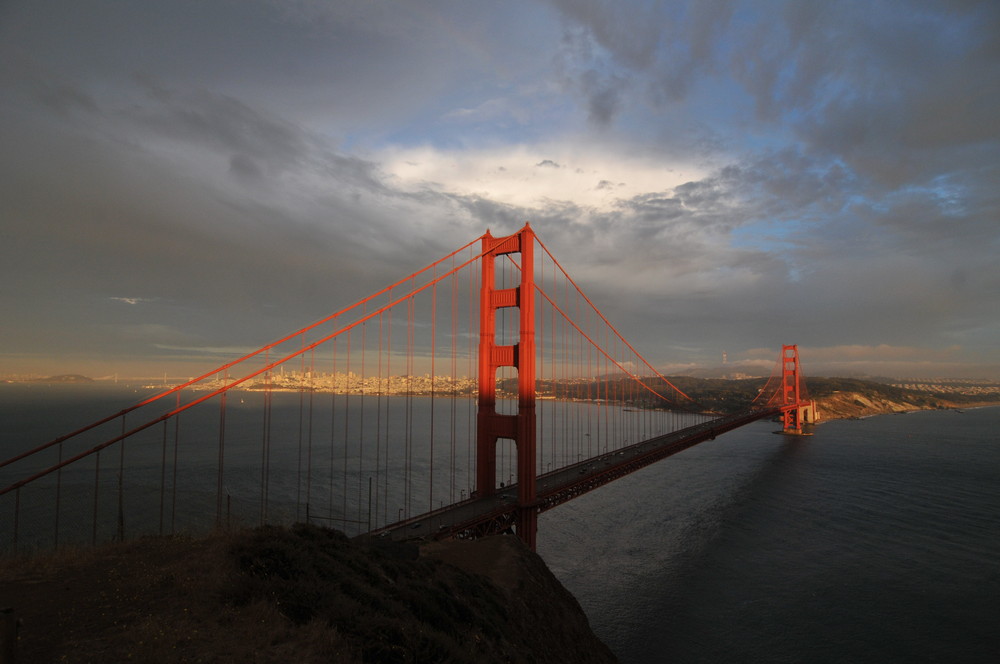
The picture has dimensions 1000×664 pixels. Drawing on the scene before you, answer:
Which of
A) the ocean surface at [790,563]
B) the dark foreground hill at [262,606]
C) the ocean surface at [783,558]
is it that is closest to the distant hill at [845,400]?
the ocean surface at [783,558]

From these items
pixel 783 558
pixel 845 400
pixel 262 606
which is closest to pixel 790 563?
pixel 783 558

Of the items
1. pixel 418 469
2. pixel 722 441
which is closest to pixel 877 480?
pixel 722 441

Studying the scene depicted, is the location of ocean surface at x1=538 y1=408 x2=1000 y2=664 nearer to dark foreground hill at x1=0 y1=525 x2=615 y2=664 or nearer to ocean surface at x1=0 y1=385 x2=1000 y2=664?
ocean surface at x1=0 y1=385 x2=1000 y2=664

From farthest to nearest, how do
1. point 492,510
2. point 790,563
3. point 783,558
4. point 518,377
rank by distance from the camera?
point 783,558
point 790,563
point 518,377
point 492,510

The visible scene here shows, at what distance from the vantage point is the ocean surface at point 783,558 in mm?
21047

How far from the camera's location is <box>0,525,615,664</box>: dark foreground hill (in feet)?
24.1

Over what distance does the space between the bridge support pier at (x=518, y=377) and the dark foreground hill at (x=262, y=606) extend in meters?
8.33

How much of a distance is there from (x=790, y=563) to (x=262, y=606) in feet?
104

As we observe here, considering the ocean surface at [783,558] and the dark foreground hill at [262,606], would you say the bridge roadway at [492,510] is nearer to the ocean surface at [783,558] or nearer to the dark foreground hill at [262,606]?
the dark foreground hill at [262,606]

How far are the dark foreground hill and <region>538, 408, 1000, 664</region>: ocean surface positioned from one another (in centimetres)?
1160

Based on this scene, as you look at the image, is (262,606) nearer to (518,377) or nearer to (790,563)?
(518,377)

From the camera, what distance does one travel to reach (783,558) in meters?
29.9

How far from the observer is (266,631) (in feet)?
25.3

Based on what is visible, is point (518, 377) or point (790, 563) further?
point (790, 563)
